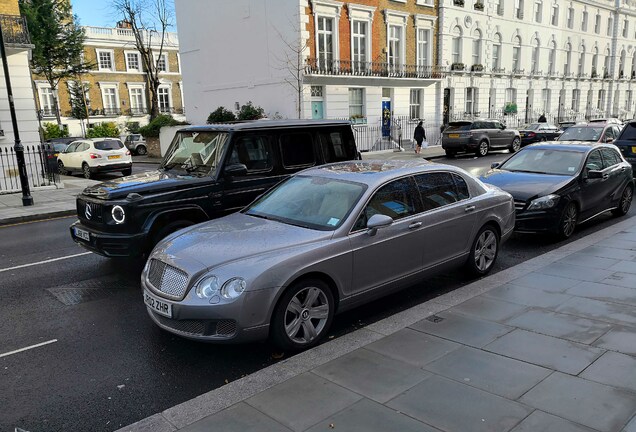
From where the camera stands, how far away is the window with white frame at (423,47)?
1252 inches

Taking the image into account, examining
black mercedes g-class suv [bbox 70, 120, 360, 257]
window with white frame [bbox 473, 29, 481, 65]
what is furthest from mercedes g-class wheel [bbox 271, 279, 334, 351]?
window with white frame [bbox 473, 29, 481, 65]

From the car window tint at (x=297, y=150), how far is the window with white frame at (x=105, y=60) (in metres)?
50.3

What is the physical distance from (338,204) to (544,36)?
4521 centimetres

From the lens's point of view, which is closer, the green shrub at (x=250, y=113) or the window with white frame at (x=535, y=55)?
the green shrub at (x=250, y=113)

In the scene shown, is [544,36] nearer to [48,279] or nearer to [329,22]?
[329,22]

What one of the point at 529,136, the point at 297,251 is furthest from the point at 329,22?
the point at 297,251

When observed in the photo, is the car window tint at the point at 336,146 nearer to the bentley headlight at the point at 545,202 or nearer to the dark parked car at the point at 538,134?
the bentley headlight at the point at 545,202

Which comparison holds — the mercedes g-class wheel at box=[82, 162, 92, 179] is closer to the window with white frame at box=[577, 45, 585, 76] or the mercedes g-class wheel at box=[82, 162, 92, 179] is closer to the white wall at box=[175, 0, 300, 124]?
the white wall at box=[175, 0, 300, 124]

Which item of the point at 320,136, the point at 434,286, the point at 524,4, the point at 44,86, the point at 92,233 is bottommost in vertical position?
the point at 434,286

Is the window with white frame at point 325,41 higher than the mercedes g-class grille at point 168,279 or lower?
higher

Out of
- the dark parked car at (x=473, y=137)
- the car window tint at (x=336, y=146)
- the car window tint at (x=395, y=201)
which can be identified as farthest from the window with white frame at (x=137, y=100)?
the car window tint at (x=395, y=201)

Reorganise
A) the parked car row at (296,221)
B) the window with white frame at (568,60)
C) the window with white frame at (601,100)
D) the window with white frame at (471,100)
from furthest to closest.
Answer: the window with white frame at (601,100), the window with white frame at (568,60), the window with white frame at (471,100), the parked car row at (296,221)

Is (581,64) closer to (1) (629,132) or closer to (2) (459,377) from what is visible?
(1) (629,132)

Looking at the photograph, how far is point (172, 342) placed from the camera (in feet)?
16.0
